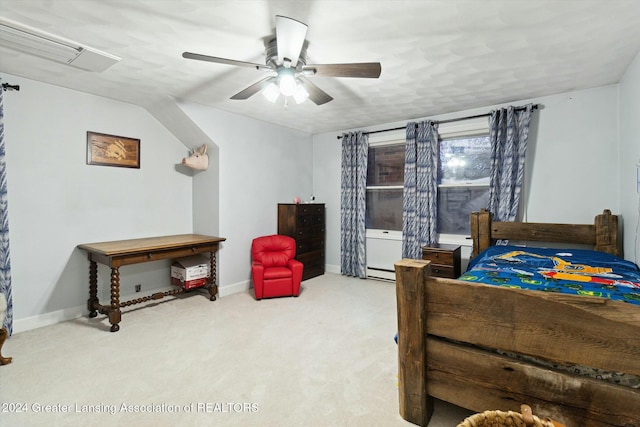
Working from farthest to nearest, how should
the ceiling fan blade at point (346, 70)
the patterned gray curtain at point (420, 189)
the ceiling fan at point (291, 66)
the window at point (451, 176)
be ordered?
1. the patterned gray curtain at point (420, 189)
2. the window at point (451, 176)
3. the ceiling fan blade at point (346, 70)
4. the ceiling fan at point (291, 66)

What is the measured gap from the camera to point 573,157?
3373 mm

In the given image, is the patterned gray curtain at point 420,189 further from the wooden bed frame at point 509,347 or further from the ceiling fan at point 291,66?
the wooden bed frame at point 509,347

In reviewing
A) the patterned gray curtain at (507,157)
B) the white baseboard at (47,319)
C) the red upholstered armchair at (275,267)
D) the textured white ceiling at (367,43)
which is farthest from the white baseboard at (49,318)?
the patterned gray curtain at (507,157)

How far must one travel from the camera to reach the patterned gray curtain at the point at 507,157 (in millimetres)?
3547

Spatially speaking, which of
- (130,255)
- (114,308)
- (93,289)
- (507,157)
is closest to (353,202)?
(507,157)

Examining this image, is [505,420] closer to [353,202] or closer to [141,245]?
[141,245]

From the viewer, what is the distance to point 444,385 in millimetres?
1566

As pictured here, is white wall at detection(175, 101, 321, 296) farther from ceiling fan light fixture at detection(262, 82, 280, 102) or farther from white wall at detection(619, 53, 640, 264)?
white wall at detection(619, 53, 640, 264)

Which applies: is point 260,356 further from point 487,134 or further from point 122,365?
point 487,134

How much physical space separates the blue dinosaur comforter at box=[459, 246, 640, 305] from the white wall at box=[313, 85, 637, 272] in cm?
66

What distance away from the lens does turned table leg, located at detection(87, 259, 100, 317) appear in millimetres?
3307

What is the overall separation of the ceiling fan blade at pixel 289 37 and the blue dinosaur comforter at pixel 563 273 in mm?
1900

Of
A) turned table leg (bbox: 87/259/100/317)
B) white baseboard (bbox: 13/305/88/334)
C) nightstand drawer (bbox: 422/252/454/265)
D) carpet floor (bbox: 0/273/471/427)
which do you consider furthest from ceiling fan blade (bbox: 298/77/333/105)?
white baseboard (bbox: 13/305/88/334)

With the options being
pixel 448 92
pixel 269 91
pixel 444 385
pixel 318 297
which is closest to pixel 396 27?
pixel 269 91
